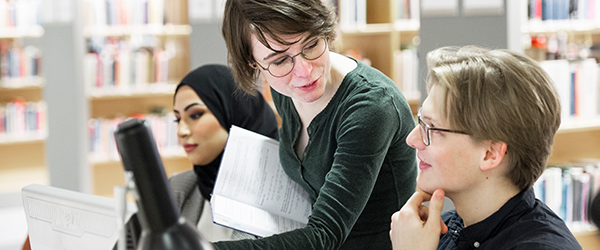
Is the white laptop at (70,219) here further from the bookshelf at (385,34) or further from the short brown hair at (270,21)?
the bookshelf at (385,34)

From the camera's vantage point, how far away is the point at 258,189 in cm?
129

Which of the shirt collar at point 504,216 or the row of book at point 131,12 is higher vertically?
the row of book at point 131,12

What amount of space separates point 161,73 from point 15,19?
174 cm

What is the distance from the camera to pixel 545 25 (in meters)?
2.77

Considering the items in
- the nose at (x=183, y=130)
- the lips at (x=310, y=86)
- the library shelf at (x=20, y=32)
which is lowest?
the nose at (x=183, y=130)

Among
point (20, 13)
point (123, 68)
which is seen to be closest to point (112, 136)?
point (123, 68)

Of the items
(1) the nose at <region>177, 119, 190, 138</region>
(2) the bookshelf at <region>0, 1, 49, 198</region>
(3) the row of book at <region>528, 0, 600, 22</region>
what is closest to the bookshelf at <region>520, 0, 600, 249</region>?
(3) the row of book at <region>528, 0, 600, 22</region>

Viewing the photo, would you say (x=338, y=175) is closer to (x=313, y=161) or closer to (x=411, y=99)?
(x=313, y=161)

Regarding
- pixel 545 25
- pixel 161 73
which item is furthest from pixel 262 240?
pixel 161 73

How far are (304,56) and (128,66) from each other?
3425mm

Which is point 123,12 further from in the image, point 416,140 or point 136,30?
point 416,140

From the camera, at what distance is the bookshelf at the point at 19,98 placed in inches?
191

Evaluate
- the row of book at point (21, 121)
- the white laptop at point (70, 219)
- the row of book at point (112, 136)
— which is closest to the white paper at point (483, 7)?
the white laptop at point (70, 219)

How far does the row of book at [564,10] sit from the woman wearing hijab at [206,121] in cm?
173
